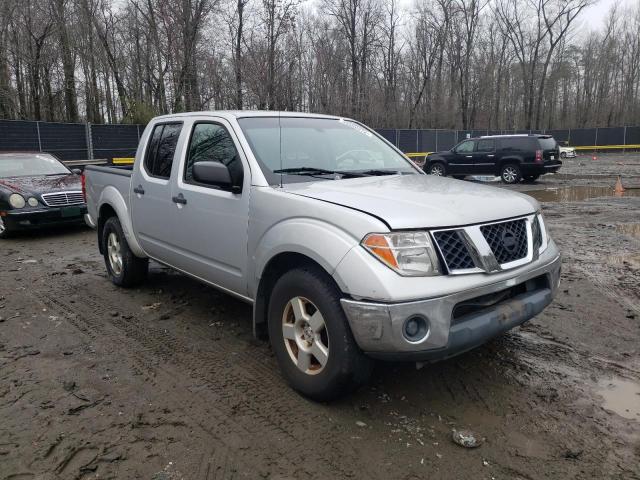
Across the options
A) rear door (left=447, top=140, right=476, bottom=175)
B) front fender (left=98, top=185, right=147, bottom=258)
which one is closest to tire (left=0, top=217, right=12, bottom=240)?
front fender (left=98, top=185, right=147, bottom=258)

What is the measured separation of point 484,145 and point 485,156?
0.45m

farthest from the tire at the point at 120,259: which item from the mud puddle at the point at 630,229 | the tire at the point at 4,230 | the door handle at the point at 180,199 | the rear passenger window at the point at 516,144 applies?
the rear passenger window at the point at 516,144

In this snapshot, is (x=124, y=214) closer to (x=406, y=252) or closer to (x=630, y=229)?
(x=406, y=252)

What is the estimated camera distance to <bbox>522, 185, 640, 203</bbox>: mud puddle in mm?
14613

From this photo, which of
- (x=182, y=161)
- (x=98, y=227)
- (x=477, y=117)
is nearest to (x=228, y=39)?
(x=98, y=227)

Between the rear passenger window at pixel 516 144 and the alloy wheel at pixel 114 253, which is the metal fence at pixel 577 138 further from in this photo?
the alloy wheel at pixel 114 253

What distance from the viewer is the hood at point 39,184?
356 inches

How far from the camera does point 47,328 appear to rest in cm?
464

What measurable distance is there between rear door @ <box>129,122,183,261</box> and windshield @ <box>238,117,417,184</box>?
3.37 feet

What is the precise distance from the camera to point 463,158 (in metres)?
20.3

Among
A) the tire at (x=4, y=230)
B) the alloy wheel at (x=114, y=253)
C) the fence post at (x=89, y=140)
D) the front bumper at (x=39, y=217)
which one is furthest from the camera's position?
the fence post at (x=89, y=140)

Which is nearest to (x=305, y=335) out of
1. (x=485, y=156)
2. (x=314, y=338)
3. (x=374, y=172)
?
(x=314, y=338)

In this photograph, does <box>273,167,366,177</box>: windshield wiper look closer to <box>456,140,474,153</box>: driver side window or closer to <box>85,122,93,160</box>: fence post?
<box>456,140,474,153</box>: driver side window

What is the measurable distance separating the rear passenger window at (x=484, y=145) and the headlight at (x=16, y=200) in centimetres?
Result: 1612
